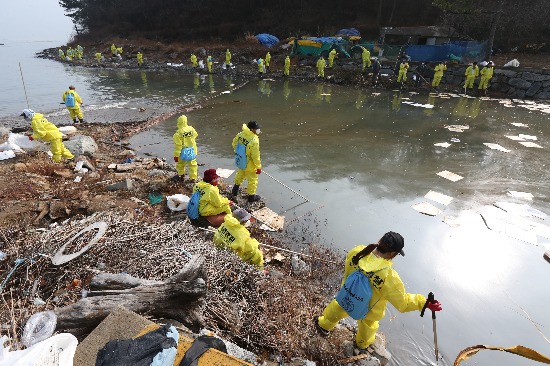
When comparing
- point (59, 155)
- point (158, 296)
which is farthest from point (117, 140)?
point (158, 296)

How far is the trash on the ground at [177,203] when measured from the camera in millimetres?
5766

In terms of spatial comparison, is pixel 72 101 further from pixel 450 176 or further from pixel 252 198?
pixel 450 176

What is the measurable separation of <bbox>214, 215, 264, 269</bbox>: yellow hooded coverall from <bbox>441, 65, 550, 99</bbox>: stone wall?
18.1 metres

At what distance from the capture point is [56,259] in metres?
3.36

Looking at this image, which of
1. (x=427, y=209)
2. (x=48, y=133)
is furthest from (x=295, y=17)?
(x=427, y=209)

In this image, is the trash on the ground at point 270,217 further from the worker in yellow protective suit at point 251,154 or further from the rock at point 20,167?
the rock at point 20,167

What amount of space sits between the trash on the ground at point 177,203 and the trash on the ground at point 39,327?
3.22 m

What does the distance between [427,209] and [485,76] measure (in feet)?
45.0

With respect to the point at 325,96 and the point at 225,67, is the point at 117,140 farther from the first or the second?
the point at 225,67

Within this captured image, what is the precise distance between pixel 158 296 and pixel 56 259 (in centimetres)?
137

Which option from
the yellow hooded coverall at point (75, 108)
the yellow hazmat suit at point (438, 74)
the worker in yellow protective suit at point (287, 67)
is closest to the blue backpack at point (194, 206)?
the yellow hooded coverall at point (75, 108)

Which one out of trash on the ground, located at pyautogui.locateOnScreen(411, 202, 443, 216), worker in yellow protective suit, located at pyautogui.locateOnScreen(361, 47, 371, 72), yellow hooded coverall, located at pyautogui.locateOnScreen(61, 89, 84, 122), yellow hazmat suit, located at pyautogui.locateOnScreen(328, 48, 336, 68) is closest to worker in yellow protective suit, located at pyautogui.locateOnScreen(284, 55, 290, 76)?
yellow hazmat suit, located at pyautogui.locateOnScreen(328, 48, 336, 68)

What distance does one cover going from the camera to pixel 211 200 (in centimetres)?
498

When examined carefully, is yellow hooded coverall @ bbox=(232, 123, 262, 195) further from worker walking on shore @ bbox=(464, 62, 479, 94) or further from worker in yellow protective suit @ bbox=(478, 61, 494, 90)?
worker in yellow protective suit @ bbox=(478, 61, 494, 90)
